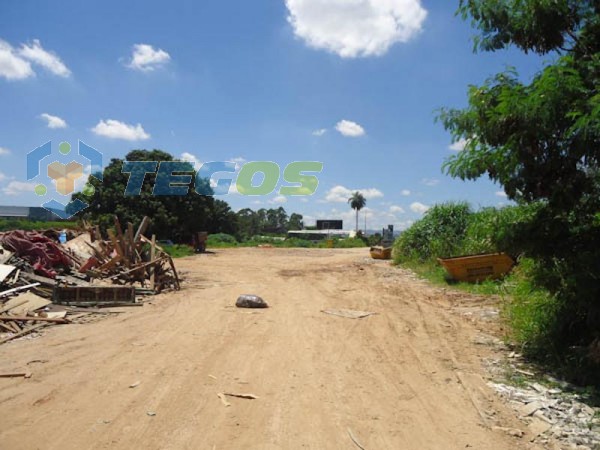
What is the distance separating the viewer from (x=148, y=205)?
31.2m

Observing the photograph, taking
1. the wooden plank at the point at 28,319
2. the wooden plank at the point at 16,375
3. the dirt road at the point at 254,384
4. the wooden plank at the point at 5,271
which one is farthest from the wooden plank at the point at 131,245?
the wooden plank at the point at 16,375

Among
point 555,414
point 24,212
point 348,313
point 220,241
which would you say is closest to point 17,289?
point 348,313

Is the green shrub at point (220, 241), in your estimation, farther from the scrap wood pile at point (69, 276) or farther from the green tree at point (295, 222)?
the green tree at point (295, 222)

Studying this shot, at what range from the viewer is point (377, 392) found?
4969 millimetres

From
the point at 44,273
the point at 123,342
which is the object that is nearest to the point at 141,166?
the point at 44,273

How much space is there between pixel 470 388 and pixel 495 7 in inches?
187

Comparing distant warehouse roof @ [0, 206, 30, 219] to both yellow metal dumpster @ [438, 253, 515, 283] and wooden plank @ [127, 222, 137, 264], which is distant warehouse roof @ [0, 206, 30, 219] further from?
yellow metal dumpster @ [438, 253, 515, 283]

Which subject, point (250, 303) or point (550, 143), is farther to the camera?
point (250, 303)

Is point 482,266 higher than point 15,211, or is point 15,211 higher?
point 15,211

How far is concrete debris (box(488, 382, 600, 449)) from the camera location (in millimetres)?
4102

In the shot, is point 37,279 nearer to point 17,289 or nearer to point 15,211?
point 17,289

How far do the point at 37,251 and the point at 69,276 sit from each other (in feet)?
3.14

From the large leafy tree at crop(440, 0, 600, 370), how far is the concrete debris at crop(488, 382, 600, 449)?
119cm

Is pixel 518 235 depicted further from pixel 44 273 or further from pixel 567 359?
pixel 44 273
